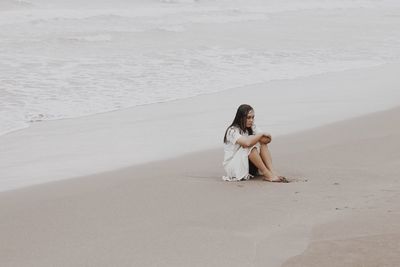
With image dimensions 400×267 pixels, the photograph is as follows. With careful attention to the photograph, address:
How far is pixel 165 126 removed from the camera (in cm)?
989

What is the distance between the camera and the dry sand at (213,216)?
483 cm

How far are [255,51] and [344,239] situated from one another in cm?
1359

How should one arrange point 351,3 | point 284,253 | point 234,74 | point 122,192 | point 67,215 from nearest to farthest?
point 284,253 < point 67,215 < point 122,192 < point 234,74 < point 351,3

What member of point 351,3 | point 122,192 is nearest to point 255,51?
point 122,192

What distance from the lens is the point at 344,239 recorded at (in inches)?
193

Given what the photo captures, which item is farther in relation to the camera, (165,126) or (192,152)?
(165,126)

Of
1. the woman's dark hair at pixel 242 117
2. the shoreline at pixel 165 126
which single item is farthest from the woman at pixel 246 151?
the shoreline at pixel 165 126

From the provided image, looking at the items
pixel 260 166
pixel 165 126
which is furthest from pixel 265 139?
pixel 165 126

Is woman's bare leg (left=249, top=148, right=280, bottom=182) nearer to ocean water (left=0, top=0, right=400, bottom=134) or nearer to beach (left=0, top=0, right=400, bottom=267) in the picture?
beach (left=0, top=0, right=400, bottom=267)

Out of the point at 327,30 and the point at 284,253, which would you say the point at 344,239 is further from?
the point at 327,30

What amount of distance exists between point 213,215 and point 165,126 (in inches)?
163

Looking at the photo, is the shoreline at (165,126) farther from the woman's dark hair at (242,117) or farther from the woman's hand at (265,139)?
the woman's hand at (265,139)

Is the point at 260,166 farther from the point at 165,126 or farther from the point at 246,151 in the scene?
the point at 165,126

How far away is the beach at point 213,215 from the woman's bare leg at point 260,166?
0.35ft
